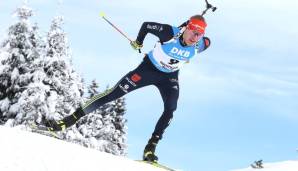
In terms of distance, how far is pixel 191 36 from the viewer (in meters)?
10.1

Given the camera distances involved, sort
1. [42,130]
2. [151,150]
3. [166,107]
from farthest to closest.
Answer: [166,107] → [151,150] → [42,130]

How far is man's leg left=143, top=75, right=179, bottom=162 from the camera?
1017cm

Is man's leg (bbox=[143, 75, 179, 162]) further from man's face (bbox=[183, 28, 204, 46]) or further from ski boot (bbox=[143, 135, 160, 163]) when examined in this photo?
man's face (bbox=[183, 28, 204, 46])

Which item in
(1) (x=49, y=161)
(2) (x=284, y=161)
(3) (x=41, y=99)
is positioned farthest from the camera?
(3) (x=41, y=99)

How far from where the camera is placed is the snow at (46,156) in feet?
18.1

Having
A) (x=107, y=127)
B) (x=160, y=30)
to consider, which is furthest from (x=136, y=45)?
(x=107, y=127)

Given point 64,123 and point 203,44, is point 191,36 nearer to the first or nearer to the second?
point 203,44

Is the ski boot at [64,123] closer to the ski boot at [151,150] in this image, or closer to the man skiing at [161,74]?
the man skiing at [161,74]

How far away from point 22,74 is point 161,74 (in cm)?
2210

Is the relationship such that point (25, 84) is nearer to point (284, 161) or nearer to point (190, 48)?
point (284, 161)

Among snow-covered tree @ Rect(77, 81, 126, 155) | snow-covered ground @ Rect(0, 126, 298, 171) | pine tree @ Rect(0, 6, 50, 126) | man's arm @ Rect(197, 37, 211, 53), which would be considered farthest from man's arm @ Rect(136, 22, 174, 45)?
snow-covered tree @ Rect(77, 81, 126, 155)

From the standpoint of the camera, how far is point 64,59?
3209cm

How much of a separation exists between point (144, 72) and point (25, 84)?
22081 mm

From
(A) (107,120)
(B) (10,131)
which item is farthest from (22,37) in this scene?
(B) (10,131)
